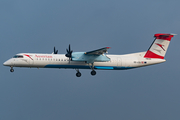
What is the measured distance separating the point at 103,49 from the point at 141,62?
6.28 m

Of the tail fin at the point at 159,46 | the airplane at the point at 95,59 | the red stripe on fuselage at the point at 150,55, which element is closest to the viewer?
the airplane at the point at 95,59

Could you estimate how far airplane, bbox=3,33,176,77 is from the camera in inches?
1131

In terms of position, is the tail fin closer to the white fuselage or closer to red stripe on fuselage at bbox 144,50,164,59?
red stripe on fuselage at bbox 144,50,164,59

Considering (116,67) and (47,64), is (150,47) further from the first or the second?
(47,64)

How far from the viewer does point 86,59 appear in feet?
94.7

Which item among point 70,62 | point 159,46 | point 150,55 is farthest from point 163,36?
point 70,62

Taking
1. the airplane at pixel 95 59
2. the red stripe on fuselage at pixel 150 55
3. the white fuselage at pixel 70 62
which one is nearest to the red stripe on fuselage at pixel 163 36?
the airplane at pixel 95 59

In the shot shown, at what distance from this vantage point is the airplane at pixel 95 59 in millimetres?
28719

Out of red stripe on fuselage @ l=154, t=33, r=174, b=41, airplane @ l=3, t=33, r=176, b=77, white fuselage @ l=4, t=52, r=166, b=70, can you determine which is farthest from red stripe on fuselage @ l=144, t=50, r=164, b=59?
red stripe on fuselage @ l=154, t=33, r=174, b=41

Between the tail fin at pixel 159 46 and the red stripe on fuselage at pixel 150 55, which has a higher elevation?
the tail fin at pixel 159 46

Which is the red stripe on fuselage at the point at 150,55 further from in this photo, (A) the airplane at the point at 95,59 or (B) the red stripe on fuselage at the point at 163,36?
(B) the red stripe on fuselage at the point at 163,36

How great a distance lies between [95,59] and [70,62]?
285 cm

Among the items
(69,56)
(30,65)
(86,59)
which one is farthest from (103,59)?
(30,65)

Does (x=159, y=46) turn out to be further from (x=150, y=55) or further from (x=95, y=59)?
(x=95, y=59)
